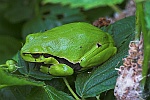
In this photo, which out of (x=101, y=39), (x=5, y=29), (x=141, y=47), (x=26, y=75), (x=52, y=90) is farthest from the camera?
(x=5, y=29)

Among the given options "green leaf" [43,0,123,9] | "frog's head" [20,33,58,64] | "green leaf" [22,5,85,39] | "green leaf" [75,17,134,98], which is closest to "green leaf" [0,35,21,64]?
"green leaf" [22,5,85,39]

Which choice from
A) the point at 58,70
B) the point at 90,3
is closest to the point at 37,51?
the point at 58,70

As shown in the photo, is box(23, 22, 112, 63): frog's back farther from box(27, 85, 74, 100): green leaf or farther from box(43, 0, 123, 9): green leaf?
box(43, 0, 123, 9): green leaf

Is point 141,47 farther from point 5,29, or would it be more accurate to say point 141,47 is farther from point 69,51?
point 5,29

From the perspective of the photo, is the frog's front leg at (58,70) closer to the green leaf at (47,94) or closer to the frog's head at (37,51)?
the frog's head at (37,51)

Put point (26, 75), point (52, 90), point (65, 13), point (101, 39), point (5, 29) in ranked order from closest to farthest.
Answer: point (52, 90), point (26, 75), point (101, 39), point (65, 13), point (5, 29)

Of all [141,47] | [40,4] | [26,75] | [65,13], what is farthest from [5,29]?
[141,47]

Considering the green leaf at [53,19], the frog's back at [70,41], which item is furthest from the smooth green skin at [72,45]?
the green leaf at [53,19]

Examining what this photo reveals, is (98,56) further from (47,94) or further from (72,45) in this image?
(47,94)
